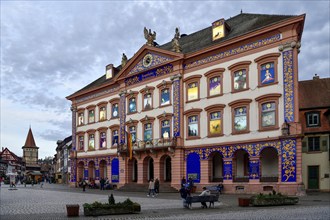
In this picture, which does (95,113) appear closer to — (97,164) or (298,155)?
(97,164)

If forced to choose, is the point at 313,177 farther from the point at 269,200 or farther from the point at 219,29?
the point at 269,200

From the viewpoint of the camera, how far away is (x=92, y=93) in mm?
59781

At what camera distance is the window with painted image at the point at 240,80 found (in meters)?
40.2

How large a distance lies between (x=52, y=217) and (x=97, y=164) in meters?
39.3

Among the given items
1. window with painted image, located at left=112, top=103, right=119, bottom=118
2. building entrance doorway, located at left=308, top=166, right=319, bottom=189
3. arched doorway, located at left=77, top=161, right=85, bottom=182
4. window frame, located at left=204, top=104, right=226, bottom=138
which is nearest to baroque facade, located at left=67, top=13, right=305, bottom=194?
window with painted image, located at left=112, top=103, right=119, bottom=118

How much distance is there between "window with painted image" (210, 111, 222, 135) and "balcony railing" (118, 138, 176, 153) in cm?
465

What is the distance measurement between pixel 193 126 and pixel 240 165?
20.5 ft

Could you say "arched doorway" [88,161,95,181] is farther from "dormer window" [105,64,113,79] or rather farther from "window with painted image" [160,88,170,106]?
"window with painted image" [160,88,170,106]

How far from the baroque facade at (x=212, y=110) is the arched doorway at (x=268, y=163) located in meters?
0.09

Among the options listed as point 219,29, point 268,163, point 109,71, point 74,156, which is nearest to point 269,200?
point 268,163

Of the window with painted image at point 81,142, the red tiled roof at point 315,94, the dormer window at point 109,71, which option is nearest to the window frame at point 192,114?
the red tiled roof at point 315,94

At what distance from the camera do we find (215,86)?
42.6 meters

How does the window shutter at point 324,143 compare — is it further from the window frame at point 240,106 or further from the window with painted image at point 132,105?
the window with painted image at point 132,105

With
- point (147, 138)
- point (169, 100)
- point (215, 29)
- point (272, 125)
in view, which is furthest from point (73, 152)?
point (272, 125)
